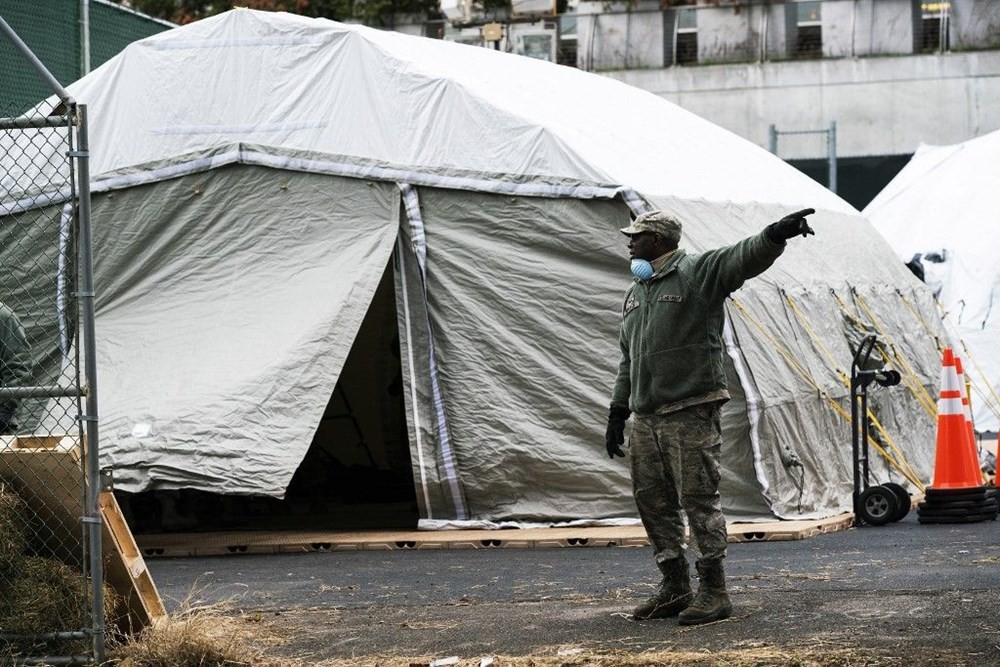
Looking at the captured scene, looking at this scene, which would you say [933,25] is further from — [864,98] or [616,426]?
[616,426]

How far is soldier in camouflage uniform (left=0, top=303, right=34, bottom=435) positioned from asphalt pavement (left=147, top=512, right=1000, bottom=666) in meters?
1.33

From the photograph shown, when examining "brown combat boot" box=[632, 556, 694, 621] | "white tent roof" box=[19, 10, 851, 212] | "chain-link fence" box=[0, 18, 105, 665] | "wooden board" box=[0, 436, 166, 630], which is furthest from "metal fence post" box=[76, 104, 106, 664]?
"white tent roof" box=[19, 10, 851, 212]

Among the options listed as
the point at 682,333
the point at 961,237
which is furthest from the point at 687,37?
the point at 682,333

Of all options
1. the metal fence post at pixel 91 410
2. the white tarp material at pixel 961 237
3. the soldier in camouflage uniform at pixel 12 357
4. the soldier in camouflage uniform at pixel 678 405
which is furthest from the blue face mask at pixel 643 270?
the white tarp material at pixel 961 237

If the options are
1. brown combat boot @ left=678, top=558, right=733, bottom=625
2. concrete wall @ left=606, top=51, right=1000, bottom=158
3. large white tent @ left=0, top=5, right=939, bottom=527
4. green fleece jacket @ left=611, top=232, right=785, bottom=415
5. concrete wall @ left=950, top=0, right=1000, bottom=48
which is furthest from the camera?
concrete wall @ left=950, top=0, right=1000, bottom=48

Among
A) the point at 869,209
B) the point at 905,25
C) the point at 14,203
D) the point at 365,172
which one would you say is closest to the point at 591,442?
the point at 365,172

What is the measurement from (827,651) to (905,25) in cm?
2677

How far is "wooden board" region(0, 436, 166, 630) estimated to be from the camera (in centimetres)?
709

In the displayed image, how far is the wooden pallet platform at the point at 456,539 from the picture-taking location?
1116cm

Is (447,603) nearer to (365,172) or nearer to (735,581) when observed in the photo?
(735,581)

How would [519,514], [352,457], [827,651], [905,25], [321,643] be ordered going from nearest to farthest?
[827,651] < [321,643] < [519,514] < [352,457] < [905,25]

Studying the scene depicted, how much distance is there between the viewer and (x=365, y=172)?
12359 millimetres

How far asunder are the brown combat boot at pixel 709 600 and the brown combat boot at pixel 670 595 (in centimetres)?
19

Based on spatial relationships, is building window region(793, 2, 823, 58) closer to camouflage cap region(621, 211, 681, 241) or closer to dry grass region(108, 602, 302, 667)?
camouflage cap region(621, 211, 681, 241)
